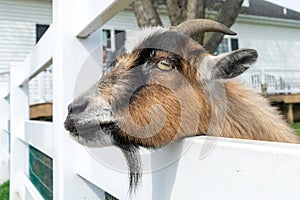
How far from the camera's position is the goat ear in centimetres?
106

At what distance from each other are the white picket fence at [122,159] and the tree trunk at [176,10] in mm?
3095

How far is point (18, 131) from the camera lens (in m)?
3.91

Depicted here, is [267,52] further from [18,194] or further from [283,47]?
[18,194]

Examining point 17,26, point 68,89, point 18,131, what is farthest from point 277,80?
point 68,89

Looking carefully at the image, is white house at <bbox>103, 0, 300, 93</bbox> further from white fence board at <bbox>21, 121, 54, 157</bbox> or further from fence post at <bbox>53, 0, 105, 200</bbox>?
fence post at <bbox>53, 0, 105, 200</bbox>

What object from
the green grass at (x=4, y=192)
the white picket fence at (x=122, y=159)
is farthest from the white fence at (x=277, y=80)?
the white picket fence at (x=122, y=159)

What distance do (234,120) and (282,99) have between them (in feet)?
28.9

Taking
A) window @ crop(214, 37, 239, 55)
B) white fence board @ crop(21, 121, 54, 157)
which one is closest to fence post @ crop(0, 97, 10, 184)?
Result: white fence board @ crop(21, 121, 54, 157)

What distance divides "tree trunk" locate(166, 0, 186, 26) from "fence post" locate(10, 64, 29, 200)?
2.50m

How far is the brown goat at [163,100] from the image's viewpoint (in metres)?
1.02

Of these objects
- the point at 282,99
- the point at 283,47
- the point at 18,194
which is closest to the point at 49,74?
the point at 282,99

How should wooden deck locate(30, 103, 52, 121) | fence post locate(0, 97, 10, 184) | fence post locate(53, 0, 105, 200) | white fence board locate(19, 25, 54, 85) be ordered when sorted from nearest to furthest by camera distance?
fence post locate(53, 0, 105, 200)
white fence board locate(19, 25, 54, 85)
fence post locate(0, 97, 10, 184)
wooden deck locate(30, 103, 52, 121)

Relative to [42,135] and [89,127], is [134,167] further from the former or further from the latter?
[42,135]

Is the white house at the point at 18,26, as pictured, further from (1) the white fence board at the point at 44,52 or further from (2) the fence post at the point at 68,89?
(2) the fence post at the point at 68,89
